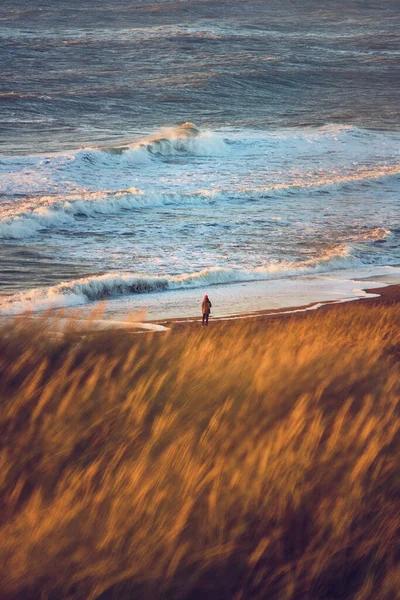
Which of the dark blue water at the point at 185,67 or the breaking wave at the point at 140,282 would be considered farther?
the dark blue water at the point at 185,67

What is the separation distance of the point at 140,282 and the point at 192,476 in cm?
1093

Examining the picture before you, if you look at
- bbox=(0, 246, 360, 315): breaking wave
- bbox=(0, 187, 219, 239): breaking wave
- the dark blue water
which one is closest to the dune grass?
bbox=(0, 246, 360, 315): breaking wave

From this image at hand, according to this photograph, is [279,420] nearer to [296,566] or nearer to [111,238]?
[296,566]

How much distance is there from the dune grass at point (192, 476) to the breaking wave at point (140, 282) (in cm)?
742

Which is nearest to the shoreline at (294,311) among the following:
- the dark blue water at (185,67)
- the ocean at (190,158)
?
the ocean at (190,158)

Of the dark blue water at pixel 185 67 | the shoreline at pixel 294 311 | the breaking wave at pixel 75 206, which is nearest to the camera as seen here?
the shoreline at pixel 294 311

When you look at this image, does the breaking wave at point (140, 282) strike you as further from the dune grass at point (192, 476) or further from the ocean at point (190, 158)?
the dune grass at point (192, 476)

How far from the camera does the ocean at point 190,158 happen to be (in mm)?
15258

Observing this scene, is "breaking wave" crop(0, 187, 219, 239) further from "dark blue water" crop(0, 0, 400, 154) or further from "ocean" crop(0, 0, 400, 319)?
"dark blue water" crop(0, 0, 400, 154)

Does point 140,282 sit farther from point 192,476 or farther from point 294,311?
point 192,476

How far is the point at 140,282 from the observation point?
1453 centimetres

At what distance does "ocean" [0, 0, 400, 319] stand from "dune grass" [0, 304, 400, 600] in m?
5.15

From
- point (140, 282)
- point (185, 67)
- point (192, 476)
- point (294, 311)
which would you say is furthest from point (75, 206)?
point (185, 67)

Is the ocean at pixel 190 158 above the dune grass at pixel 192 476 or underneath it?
underneath
